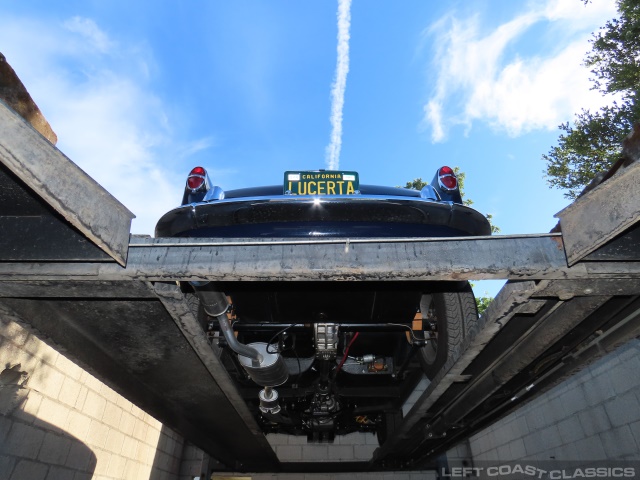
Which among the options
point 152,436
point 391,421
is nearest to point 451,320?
point 391,421

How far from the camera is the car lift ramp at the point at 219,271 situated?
1.44 metres

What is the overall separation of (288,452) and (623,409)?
462 centimetres

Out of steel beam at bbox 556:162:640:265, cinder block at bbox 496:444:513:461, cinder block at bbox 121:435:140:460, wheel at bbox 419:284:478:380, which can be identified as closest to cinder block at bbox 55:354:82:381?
cinder block at bbox 121:435:140:460

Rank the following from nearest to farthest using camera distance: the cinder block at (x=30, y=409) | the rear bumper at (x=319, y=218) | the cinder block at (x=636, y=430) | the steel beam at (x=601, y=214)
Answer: the steel beam at (x=601, y=214)
the rear bumper at (x=319, y=218)
the cinder block at (x=30, y=409)
the cinder block at (x=636, y=430)

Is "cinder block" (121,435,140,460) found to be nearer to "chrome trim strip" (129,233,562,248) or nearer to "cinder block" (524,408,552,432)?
"chrome trim strip" (129,233,562,248)

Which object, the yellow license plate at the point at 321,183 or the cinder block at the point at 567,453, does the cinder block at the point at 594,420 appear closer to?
the cinder block at the point at 567,453

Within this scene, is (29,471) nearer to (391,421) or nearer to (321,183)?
(391,421)

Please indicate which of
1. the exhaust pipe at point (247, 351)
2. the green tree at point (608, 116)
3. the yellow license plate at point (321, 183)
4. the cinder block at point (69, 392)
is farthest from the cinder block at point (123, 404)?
the green tree at point (608, 116)

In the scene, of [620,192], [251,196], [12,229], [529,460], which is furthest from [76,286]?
[529,460]

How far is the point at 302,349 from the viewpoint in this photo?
12.0ft

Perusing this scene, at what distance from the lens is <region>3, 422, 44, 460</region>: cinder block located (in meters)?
3.31

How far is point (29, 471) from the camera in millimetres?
3521

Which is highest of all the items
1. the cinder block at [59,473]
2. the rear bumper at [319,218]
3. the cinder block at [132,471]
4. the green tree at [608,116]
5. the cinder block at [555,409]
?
the green tree at [608,116]

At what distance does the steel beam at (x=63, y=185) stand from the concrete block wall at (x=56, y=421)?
2301mm
